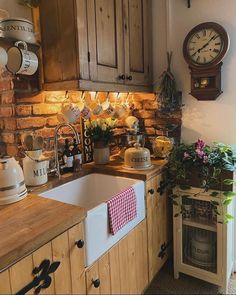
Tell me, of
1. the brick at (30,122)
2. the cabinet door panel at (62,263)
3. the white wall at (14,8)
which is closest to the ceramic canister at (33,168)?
the brick at (30,122)

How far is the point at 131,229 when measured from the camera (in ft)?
4.88

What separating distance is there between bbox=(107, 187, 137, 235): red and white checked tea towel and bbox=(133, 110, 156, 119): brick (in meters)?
0.94

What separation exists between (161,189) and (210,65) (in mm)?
960

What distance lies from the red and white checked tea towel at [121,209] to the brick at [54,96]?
765mm

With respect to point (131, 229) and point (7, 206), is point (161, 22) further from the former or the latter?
point (7, 206)

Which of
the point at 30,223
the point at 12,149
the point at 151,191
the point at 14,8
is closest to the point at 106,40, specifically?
the point at 14,8

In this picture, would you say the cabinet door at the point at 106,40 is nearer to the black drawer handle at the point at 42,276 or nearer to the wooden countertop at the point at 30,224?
the wooden countertop at the point at 30,224

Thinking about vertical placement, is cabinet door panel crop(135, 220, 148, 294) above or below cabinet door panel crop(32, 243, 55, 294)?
below

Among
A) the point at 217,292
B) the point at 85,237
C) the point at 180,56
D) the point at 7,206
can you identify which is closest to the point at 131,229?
the point at 85,237

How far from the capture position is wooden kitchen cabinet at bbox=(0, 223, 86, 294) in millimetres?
790

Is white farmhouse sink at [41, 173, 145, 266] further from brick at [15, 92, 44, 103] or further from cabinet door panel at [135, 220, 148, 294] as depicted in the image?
brick at [15, 92, 44, 103]

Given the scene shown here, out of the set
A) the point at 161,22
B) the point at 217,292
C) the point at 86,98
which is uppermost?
the point at 161,22

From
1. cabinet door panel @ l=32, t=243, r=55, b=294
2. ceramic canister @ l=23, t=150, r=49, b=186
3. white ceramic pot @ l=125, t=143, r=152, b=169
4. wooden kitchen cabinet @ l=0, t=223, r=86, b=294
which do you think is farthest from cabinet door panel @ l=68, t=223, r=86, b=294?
white ceramic pot @ l=125, t=143, r=152, b=169

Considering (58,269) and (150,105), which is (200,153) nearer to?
(150,105)
